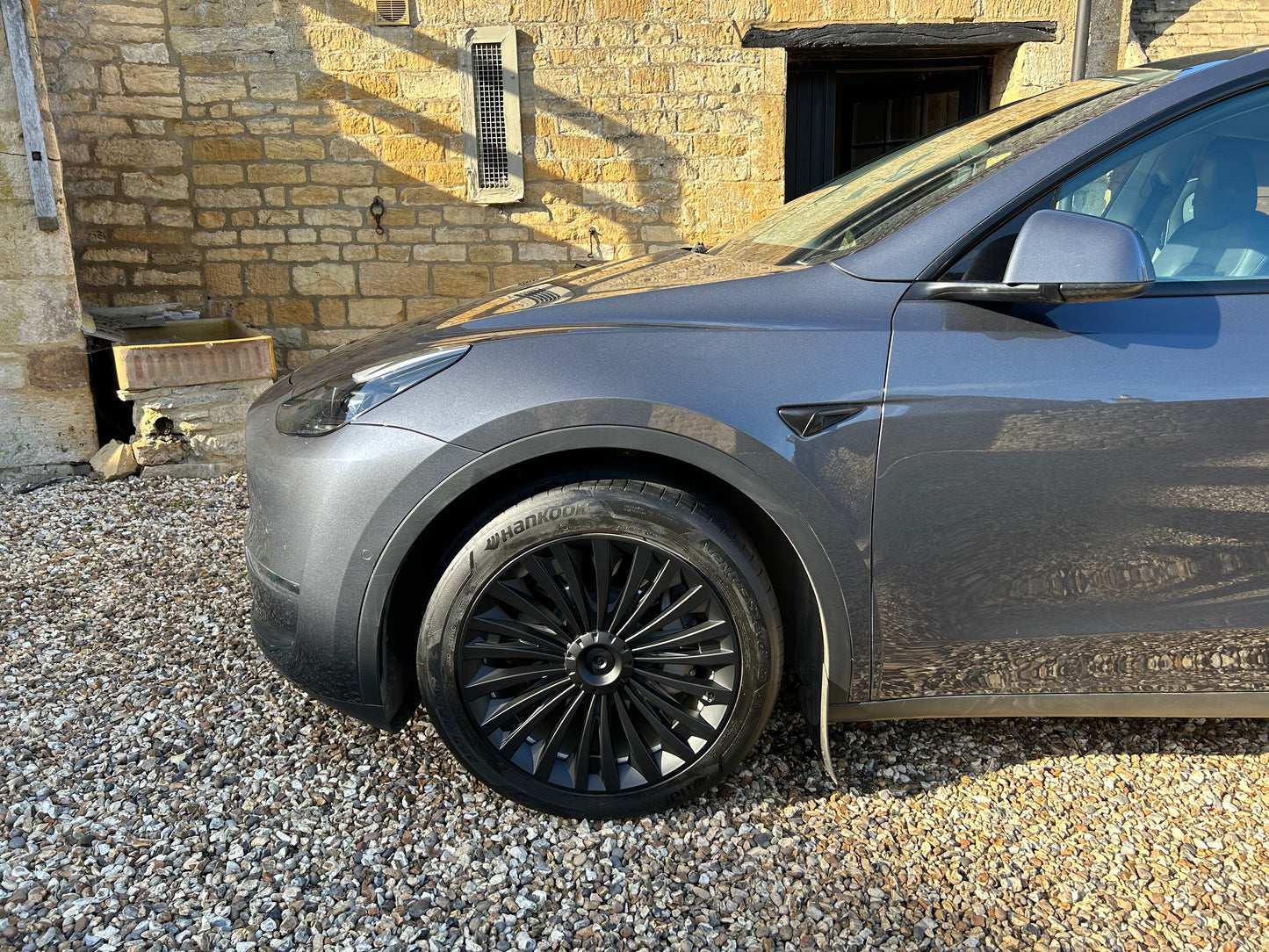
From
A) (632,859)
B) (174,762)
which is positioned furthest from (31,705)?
(632,859)

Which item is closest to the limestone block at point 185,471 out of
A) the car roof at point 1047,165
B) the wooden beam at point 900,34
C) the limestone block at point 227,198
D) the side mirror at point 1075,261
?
the limestone block at point 227,198

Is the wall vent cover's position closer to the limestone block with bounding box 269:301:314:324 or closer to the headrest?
the limestone block with bounding box 269:301:314:324

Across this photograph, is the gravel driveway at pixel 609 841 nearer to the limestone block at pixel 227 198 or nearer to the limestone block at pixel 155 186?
the limestone block at pixel 227 198

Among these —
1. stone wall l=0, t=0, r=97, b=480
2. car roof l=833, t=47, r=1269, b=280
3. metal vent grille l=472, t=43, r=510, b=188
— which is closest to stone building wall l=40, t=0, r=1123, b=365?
metal vent grille l=472, t=43, r=510, b=188

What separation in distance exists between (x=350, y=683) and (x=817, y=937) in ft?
3.57

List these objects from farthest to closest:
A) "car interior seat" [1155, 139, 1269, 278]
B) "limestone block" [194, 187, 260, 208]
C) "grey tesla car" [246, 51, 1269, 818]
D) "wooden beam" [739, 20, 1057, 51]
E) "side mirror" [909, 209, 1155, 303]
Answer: "limestone block" [194, 187, 260, 208], "wooden beam" [739, 20, 1057, 51], "car interior seat" [1155, 139, 1269, 278], "grey tesla car" [246, 51, 1269, 818], "side mirror" [909, 209, 1155, 303]

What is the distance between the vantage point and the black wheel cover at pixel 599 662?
1945 mm

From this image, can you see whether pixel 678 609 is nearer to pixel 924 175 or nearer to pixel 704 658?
pixel 704 658

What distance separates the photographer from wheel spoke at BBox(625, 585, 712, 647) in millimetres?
1941

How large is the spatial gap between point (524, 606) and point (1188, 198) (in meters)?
1.72

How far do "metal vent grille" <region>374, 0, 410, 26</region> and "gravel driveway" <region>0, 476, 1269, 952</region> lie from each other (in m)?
6.03

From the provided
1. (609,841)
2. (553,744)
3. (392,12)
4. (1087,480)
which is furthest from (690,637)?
(392,12)

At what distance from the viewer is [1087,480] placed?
71.1 inches

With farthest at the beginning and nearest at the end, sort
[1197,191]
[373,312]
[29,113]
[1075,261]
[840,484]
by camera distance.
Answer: [373,312], [29,113], [1197,191], [840,484], [1075,261]
